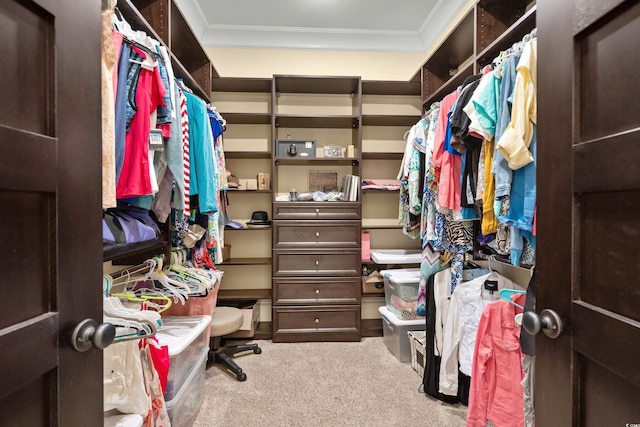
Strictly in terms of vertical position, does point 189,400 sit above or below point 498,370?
below

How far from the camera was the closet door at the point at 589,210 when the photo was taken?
0.52 meters

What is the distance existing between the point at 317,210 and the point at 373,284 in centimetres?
89

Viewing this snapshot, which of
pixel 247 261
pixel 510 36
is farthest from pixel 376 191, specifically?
pixel 510 36

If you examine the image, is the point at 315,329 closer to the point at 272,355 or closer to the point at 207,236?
the point at 272,355

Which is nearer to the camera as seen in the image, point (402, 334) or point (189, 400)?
point (189, 400)

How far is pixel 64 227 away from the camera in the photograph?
22.2 inches

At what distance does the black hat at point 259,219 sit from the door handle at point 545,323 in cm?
238

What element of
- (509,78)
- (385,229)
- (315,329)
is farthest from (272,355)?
(509,78)

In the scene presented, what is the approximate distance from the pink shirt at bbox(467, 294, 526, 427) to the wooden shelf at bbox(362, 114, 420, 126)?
1942mm

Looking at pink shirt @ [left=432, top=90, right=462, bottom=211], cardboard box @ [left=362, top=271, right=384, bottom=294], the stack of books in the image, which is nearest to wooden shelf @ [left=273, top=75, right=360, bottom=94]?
the stack of books

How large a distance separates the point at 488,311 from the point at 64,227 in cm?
165

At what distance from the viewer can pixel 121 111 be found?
112 centimetres

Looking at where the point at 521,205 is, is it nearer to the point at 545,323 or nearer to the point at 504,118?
the point at 504,118

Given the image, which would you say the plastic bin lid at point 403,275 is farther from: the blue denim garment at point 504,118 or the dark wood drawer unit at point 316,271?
the blue denim garment at point 504,118
